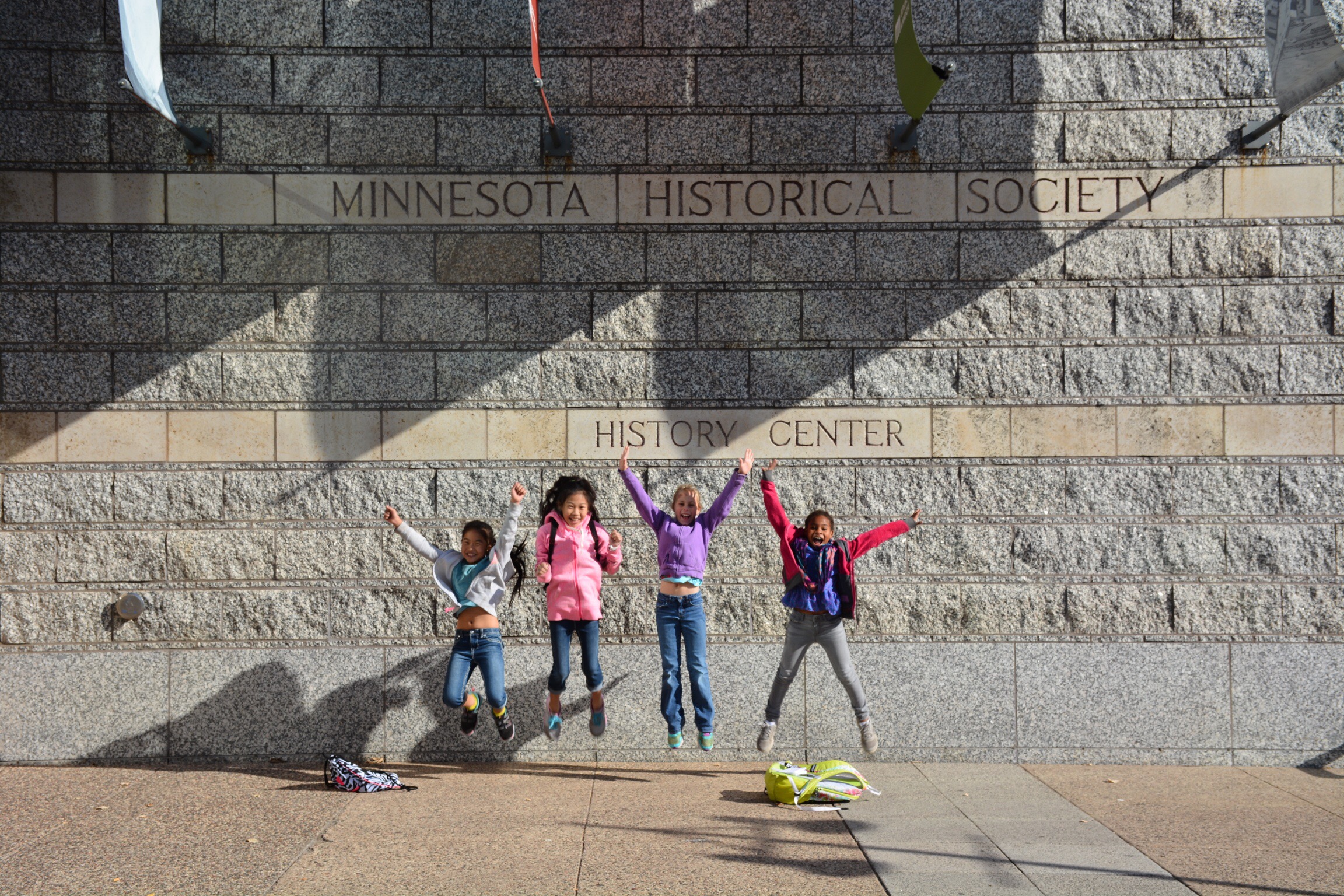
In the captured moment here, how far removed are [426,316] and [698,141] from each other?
8.24 feet

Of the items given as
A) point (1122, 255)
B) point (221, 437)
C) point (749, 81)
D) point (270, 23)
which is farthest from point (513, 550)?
point (1122, 255)

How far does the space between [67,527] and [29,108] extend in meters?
3.21

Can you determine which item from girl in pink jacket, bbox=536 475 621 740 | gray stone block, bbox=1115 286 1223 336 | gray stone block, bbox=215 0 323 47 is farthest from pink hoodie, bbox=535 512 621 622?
gray stone block, bbox=1115 286 1223 336

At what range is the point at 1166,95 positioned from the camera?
738 cm

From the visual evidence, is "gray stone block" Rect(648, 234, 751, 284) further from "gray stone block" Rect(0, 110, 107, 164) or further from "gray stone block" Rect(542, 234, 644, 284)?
A: "gray stone block" Rect(0, 110, 107, 164)

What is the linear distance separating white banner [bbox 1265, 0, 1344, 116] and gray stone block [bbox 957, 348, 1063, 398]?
2.33 m

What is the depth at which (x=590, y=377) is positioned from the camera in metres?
7.29

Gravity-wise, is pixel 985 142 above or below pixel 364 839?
above

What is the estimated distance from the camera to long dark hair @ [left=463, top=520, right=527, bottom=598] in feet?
22.0

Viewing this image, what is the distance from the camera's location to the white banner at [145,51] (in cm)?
604

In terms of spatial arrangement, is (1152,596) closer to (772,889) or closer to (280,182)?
(772,889)

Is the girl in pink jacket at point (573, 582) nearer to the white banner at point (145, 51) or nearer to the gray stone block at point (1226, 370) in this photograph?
the white banner at point (145, 51)

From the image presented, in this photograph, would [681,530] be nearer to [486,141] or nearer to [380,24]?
[486,141]

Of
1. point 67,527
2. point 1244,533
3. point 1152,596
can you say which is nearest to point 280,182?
point 67,527
